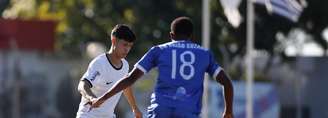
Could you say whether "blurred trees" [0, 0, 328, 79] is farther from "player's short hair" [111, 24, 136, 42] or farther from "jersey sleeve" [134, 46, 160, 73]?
"jersey sleeve" [134, 46, 160, 73]

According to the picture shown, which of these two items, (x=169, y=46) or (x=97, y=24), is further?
(x=97, y=24)

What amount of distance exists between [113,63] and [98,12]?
22.9 meters

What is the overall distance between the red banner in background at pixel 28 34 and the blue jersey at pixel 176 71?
78.7ft

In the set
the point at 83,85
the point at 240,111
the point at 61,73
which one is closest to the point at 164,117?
the point at 83,85

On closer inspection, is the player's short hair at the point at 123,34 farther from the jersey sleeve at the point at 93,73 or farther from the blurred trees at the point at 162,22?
the blurred trees at the point at 162,22

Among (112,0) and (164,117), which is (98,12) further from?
(164,117)

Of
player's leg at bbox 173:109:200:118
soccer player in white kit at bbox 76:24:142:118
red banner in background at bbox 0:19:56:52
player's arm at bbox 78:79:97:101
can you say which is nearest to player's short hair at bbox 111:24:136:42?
soccer player in white kit at bbox 76:24:142:118

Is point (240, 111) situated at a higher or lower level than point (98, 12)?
lower

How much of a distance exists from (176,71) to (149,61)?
0.26 metres

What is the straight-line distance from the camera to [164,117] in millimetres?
10438

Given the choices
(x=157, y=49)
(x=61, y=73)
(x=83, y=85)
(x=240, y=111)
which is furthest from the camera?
(x=61, y=73)

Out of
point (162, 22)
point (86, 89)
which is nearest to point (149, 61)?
point (86, 89)

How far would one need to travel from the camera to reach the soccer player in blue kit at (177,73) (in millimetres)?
10430

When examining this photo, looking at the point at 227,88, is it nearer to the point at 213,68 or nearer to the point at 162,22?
the point at 213,68
